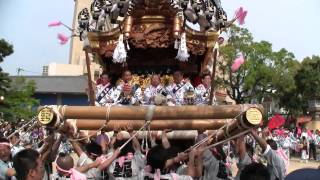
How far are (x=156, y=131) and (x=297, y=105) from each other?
100 feet

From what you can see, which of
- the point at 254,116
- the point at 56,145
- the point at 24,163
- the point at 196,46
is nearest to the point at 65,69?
the point at 196,46

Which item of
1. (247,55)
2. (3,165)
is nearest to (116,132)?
(3,165)

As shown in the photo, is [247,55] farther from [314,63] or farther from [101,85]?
[101,85]

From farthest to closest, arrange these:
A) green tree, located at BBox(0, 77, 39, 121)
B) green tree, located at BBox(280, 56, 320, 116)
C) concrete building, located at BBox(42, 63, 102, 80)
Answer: concrete building, located at BBox(42, 63, 102, 80), green tree, located at BBox(280, 56, 320, 116), green tree, located at BBox(0, 77, 39, 121)

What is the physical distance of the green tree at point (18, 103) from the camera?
22.8 metres

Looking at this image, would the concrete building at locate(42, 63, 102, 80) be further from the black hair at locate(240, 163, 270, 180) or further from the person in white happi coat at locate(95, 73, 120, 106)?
the black hair at locate(240, 163, 270, 180)

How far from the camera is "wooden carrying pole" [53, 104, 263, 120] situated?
4406 millimetres

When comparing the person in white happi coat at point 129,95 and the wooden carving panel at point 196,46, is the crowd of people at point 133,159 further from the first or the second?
the wooden carving panel at point 196,46

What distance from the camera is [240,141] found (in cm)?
456

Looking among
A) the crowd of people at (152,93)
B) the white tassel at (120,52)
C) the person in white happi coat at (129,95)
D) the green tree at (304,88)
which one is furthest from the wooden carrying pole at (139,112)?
the green tree at (304,88)

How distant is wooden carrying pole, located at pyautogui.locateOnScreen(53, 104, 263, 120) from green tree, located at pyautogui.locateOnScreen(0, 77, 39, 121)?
18889mm

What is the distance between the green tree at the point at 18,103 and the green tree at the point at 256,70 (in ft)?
40.8

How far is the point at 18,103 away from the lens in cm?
2381

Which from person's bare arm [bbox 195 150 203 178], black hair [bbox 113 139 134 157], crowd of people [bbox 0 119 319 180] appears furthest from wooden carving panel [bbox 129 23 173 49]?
person's bare arm [bbox 195 150 203 178]
